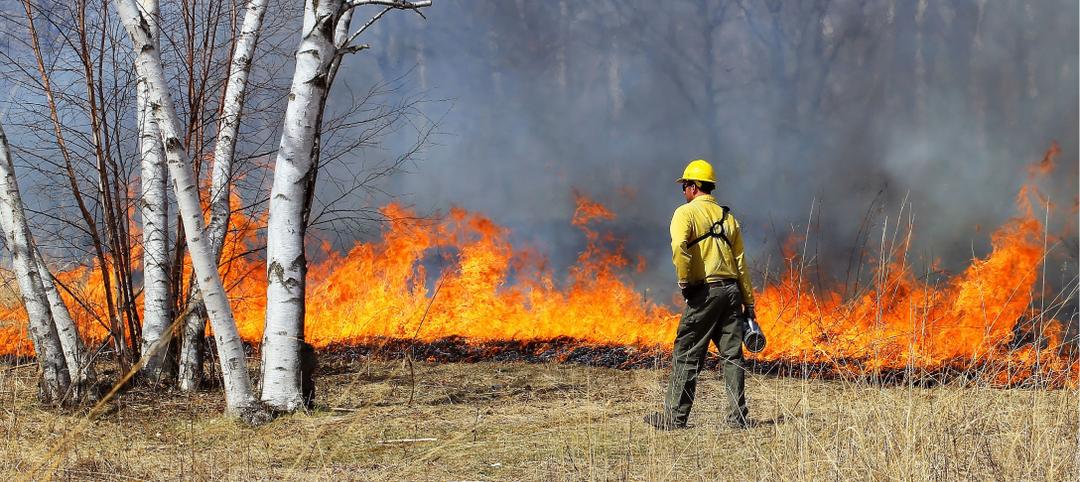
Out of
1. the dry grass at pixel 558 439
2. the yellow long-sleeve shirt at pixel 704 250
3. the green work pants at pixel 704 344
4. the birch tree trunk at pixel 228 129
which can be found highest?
the birch tree trunk at pixel 228 129

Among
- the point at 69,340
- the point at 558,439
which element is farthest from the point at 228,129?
the point at 558,439

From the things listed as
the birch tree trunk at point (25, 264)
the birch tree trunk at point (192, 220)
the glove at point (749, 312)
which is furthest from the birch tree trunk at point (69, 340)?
the glove at point (749, 312)

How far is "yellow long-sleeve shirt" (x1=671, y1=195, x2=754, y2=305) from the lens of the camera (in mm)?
5629

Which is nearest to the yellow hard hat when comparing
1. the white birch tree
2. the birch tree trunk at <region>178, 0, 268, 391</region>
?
the white birch tree

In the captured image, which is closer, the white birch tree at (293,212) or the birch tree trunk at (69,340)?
the white birch tree at (293,212)

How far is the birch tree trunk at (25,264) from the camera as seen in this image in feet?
21.8

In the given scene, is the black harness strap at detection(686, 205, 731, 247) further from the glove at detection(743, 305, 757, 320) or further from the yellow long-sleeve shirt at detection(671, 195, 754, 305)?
the glove at detection(743, 305, 757, 320)

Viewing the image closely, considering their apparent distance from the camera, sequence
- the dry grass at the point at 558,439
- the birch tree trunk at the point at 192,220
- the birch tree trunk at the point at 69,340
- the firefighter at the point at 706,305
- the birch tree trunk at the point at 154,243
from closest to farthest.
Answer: the dry grass at the point at 558,439 < the firefighter at the point at 706,305 < the birch tree trunk at the point at 192,220 < the birch tree trunk at the point at 69,340 < the birch tree trunk at the point at 154,243

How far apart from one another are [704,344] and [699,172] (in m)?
1.24

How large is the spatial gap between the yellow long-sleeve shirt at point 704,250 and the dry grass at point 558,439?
87cm

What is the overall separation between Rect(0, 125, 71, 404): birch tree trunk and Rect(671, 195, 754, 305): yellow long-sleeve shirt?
5175 millimetres

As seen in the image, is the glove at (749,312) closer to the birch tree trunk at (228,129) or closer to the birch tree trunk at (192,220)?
the birch tree trunk at (192,220)

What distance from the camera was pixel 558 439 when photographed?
5543 mm

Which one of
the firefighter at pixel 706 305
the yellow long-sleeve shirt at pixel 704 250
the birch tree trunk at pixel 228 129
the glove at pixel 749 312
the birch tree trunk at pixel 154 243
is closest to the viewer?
the yellow long-sleeve shirt at pixel 704 250
